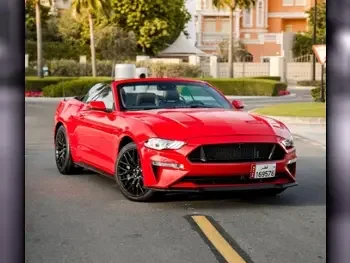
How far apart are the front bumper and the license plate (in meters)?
0.05

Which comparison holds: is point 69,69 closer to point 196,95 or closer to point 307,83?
point 307,83

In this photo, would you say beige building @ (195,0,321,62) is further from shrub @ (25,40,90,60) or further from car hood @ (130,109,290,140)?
car hood @ (130,109,290,140)

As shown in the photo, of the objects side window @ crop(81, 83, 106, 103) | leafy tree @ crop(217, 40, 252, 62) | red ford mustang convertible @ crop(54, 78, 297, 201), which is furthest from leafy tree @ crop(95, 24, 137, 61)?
red ford mustang convertible @ crop(54, 78, 297, 201)

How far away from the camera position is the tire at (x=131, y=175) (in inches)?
326

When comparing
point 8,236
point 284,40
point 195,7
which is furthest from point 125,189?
point 195,7

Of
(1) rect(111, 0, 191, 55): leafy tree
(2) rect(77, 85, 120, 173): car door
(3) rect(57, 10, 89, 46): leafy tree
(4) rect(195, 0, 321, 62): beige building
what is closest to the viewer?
(2) rect(77, 85, 120, 173): car door

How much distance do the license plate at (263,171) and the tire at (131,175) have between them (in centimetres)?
108

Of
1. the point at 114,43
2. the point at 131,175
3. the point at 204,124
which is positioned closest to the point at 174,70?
the point at 114,43

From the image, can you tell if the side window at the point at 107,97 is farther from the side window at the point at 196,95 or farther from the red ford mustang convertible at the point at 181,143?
the side window at the point at 196,95

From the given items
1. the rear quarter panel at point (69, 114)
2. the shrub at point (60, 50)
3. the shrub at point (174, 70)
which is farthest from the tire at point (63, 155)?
the shrub at point (60, 50)

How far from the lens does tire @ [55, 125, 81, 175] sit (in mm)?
10659

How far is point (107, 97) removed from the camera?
9.78 meters

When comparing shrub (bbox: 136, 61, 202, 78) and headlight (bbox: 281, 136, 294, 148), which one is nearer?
headlight (bbox: 281, 136, 294, 148)

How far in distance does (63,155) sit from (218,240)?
4889mm
